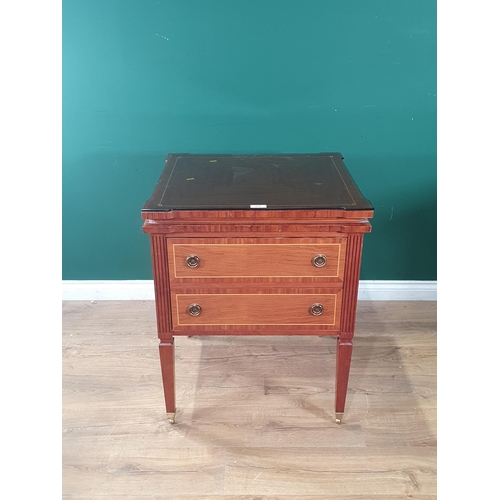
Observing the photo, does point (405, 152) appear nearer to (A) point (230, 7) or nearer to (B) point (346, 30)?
(B) point (346, 30)

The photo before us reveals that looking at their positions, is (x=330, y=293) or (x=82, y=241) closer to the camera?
(x=330, y=293)

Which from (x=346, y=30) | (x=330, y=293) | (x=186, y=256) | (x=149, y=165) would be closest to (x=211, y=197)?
(x=186, y=256)

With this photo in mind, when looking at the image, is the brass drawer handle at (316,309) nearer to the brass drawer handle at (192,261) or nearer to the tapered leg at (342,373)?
the tapered leg at (342,373)

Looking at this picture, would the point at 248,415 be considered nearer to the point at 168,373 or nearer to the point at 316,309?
the point at 168,373

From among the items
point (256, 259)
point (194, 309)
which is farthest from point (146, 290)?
point (256, 259)

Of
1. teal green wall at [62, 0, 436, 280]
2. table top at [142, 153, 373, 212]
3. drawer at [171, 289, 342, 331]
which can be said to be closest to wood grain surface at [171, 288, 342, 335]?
drawer at [171, 289, 342, 331]

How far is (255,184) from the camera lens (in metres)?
1.70

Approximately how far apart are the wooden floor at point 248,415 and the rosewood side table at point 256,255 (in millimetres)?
174

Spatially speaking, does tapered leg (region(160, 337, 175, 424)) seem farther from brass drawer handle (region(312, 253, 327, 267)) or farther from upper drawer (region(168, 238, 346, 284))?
brass drawer handle (region(312, 253, 327, 267))

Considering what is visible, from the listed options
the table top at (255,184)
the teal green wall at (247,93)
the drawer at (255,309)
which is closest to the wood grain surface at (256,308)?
the drawer at (255,309)

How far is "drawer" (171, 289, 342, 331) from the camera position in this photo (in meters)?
1.63

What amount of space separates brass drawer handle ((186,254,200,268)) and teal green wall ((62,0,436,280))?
2.42 ft

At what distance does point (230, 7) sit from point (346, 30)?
0.43 metres

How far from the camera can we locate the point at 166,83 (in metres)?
2.11
